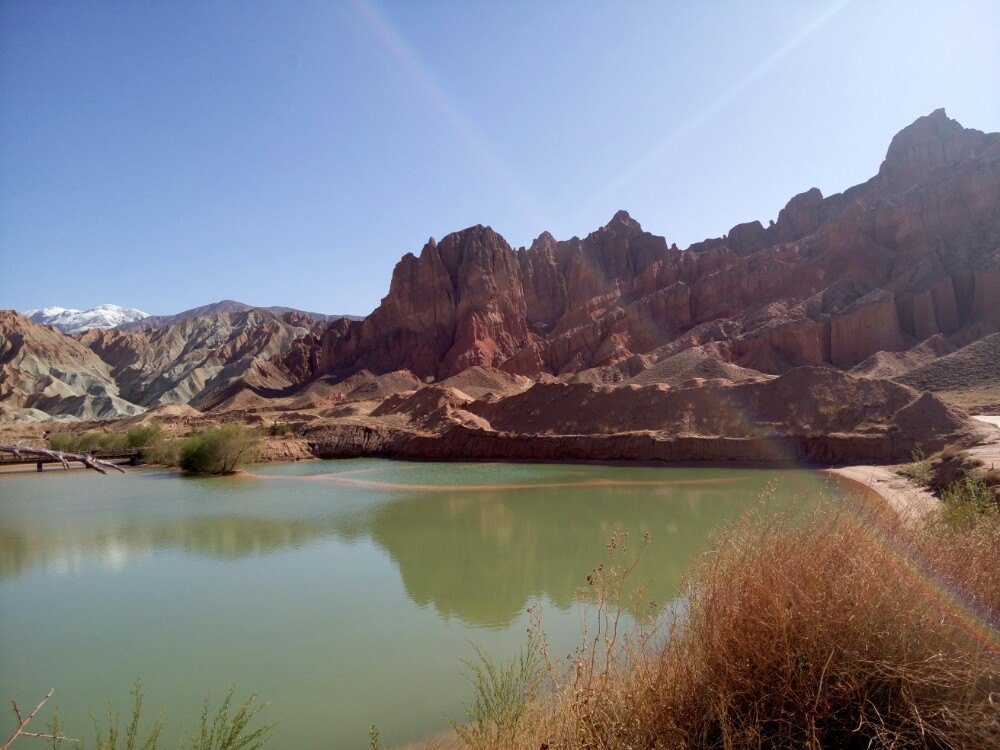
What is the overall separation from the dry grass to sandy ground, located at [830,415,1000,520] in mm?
14111

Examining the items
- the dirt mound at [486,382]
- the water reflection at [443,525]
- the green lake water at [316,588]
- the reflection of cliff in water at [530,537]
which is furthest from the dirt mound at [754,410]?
the dirt mound at [486,382]

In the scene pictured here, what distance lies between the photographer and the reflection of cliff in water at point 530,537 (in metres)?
12.9

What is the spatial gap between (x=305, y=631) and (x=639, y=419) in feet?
113

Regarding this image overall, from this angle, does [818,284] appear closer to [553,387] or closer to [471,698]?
[553,387]

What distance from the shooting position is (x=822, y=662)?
11.8 ft

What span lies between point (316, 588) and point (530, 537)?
23.2 ft

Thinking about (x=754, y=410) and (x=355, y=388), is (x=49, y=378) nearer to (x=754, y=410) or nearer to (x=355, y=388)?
(x=355, y=388)

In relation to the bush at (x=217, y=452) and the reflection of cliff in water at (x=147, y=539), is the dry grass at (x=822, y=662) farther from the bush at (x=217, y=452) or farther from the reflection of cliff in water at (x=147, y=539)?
the bush at (x=217, y=452)

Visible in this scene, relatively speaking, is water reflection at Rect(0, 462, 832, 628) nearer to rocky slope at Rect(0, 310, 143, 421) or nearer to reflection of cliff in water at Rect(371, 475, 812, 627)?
reflection of cliff in water at Rect(371, 475, 812, 627)

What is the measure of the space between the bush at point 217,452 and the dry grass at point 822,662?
4272cm

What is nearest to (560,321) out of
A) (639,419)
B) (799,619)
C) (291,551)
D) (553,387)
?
(553,387)

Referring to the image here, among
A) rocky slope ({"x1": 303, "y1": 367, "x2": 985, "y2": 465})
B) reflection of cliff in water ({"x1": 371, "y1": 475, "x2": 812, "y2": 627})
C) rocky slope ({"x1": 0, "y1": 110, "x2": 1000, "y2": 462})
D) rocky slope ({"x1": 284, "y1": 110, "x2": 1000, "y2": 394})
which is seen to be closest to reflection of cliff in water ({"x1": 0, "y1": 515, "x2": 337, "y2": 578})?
reflection of cliff in water ({"x1": 371, "y1": 475, "x2": 812, "y2": 627})

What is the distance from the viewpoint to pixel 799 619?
373cm

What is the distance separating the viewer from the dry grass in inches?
132
